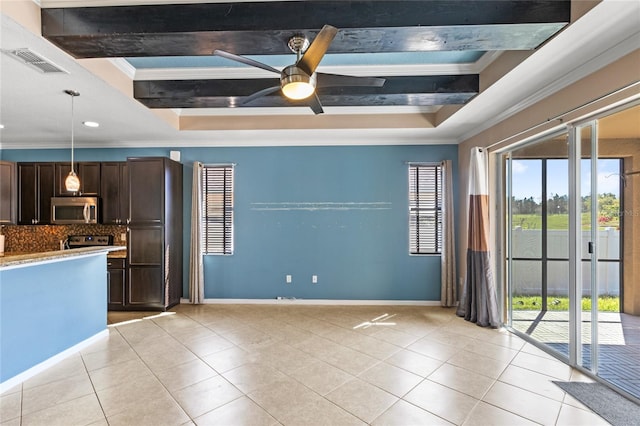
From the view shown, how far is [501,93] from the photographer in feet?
10.3

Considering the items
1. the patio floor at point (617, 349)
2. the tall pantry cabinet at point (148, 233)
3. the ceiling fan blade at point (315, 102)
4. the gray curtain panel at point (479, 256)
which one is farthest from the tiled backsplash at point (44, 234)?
the patio floor at point (617, 349)

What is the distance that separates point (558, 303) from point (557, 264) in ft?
1.36

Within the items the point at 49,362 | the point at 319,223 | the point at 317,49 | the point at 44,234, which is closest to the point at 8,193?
the point at 44,234

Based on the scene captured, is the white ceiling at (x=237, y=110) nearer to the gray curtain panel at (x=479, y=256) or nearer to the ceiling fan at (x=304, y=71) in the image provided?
the gray curtain panel at (x=479, y=256)

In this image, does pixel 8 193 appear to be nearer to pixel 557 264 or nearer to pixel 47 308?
pixel 47 308

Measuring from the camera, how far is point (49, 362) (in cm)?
289

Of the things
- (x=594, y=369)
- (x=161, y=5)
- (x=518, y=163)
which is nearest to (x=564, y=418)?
(x=594, y=369)

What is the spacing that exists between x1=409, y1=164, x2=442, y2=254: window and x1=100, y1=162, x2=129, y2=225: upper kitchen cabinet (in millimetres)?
4615

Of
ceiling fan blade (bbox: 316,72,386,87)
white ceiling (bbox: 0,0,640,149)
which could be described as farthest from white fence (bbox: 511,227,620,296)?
ceiling fan blade (bbox: 316,72,386,87)

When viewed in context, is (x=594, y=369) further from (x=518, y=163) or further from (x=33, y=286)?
(x=33, y=286)

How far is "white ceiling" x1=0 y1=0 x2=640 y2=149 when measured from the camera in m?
2.13

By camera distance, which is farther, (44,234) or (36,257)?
(44,234)

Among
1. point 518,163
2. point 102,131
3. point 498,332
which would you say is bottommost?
point 498,332

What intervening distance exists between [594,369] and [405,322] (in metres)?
1.90
